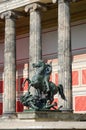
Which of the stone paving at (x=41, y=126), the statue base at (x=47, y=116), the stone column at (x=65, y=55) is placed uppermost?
the stone column at (x=65, y=55)

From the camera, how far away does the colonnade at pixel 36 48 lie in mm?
22344

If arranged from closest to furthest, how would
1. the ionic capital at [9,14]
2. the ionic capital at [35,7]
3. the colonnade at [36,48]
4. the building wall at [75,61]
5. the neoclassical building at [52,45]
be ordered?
the colonnade at [36,48]
the neoclassical building at [52,45]
the ionic capital at [35,7]
the building wall at [75,61]
the ionic capital at [9,14]

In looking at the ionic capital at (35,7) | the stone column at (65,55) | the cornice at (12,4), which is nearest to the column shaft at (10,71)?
the cornice at (12,4)

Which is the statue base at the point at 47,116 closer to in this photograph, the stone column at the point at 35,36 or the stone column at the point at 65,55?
the stone column at the point at 65,55

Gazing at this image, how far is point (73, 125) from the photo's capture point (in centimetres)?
1200

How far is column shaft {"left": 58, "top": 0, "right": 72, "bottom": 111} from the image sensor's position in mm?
22188

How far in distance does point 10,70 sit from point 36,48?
8.07ft

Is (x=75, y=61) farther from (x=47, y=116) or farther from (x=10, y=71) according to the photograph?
(x=47, y=116)

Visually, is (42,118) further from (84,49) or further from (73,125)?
(84,49)

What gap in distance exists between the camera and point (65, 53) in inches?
890

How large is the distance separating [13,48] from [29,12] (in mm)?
2406

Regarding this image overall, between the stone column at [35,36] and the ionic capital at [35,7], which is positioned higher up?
the ionic capital at [35,7]

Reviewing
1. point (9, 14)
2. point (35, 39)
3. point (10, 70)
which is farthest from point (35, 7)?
point (10, 70)

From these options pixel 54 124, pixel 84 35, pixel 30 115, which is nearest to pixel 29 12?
pixel 84 35
